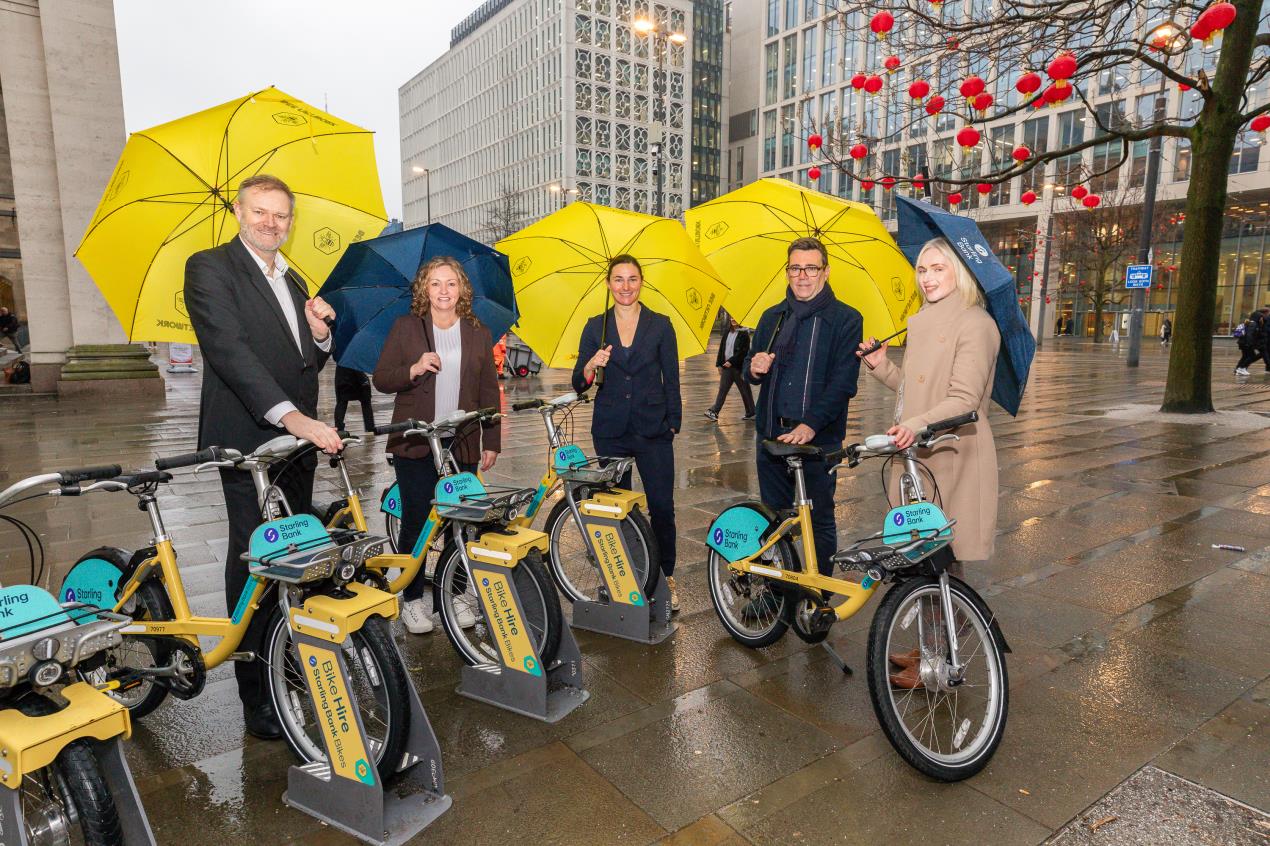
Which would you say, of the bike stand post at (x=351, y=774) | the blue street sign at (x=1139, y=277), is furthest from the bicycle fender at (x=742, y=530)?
the blue street sign at (x=1139, y=277)

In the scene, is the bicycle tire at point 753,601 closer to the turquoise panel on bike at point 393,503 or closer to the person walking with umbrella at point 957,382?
the person walking with umbrella at point 957,382

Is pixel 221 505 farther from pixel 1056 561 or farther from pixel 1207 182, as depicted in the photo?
pixel 1207 182

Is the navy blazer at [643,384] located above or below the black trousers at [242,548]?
above

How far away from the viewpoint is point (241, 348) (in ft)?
9.93

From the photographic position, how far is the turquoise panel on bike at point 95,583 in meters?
3.27

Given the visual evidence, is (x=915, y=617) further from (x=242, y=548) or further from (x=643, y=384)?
(x=242, y=548)

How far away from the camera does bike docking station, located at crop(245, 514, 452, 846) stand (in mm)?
2512

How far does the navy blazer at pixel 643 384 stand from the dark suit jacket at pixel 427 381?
0.57 m

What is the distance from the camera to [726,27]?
91.6 meters

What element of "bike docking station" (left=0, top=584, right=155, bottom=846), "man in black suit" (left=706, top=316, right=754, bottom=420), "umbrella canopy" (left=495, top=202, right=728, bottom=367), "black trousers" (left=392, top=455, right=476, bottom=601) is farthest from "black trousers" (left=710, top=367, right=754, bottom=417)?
"bike docking station" (left=0, top=584, right=155, bottom=846)

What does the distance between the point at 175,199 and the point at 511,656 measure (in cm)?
263

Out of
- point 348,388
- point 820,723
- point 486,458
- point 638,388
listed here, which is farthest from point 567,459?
point 348,388

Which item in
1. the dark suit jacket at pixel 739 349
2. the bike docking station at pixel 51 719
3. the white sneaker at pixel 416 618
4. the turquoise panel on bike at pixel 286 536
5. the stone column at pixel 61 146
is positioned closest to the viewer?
the bike docking station at pixel 51 719

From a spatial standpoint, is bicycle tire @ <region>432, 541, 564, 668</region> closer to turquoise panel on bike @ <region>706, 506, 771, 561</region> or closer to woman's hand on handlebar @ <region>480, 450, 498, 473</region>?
woman's hand on handlebar @ <region>480, 450, 498, 473</region>
